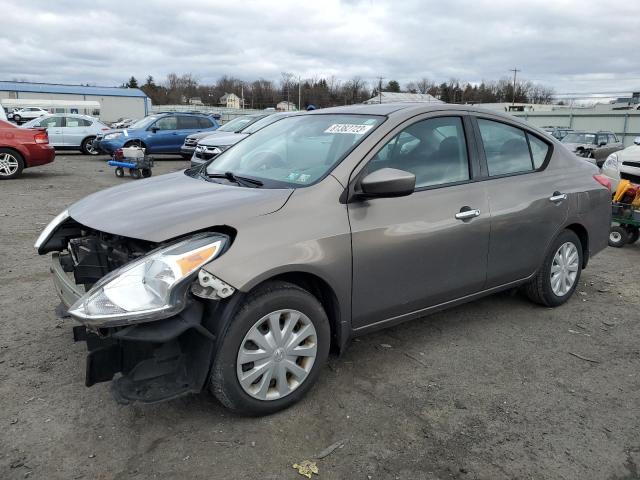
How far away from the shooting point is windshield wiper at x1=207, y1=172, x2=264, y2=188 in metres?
3.43

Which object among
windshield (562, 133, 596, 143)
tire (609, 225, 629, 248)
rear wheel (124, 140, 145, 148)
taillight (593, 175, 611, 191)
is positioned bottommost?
tire (609, 225, 629, 248)

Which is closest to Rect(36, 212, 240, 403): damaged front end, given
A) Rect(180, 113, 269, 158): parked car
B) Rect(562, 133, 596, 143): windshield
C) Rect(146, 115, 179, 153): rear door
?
Rect(180, 113, 269, 158): parked car

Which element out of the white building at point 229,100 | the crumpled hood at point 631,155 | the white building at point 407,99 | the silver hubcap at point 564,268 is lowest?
the silver hubcap at point 564,268

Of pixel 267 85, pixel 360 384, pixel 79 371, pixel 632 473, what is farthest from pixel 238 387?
pixel 267 85

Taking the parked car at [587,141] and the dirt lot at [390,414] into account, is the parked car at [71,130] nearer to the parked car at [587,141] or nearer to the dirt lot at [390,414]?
the dirt lot at [390,414]

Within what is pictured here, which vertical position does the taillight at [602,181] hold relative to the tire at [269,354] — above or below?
→ above

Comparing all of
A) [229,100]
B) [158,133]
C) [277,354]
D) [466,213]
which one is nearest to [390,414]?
[277,354]

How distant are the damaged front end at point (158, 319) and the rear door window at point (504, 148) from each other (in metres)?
2.32

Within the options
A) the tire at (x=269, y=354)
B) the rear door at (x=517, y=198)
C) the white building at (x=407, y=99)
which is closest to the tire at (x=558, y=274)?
the rear door at (x=517, y=198)

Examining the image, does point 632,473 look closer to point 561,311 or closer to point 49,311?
point 561,311

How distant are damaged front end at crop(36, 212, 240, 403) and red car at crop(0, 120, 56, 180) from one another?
466 inches

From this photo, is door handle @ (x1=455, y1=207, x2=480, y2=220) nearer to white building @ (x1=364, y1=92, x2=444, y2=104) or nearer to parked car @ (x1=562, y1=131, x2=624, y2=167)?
white building @ (x1=364, y1=92, x2=444, y2=104)

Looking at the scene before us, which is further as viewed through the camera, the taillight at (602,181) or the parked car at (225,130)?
the parked car at (225,130)

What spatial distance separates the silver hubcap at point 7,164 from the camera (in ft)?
42.4
